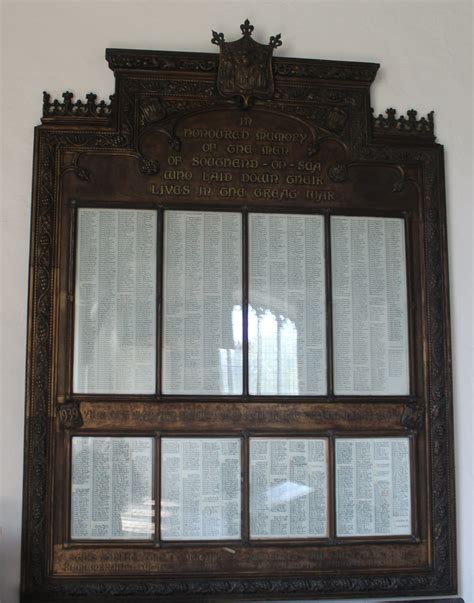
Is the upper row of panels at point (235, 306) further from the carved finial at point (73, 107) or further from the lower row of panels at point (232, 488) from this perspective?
the carved finial at point (73, 107)

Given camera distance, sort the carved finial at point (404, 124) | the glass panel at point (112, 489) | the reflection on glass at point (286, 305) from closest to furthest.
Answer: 1. the glass panel at point (112, 489)
2. the reflection on glass at point (286, 305)
3. the carved finial at point (404, 124)

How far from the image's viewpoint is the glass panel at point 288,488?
2879 mm

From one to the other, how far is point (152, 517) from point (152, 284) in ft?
3.35

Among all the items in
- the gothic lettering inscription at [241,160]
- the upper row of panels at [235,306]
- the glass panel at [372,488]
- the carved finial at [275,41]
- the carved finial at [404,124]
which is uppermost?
the carved finial at [275,41]

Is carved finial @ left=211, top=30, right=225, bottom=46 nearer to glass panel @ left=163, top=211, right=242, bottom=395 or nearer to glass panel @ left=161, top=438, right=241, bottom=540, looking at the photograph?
glass panel @ left=163, top=211, right=242, bottom=395

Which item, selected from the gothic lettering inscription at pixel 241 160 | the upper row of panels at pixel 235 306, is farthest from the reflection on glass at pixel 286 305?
the gothic lettering inscription at pixel 241 160

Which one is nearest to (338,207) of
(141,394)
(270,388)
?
(270,388)

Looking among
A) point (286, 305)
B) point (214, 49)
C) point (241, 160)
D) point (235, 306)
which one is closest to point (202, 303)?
point (235, 306)

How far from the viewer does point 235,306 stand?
2.96 meters

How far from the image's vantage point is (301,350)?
9.74ft

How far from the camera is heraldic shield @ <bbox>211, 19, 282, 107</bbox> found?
3.02 m

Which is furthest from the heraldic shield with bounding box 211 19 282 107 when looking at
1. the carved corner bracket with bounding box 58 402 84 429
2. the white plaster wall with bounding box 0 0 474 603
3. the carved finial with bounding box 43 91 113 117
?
the carved corner bracket with bounding box 58 402 84 429

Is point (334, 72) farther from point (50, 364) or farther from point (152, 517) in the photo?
point (152, 517)

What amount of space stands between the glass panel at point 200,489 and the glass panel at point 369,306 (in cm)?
61
